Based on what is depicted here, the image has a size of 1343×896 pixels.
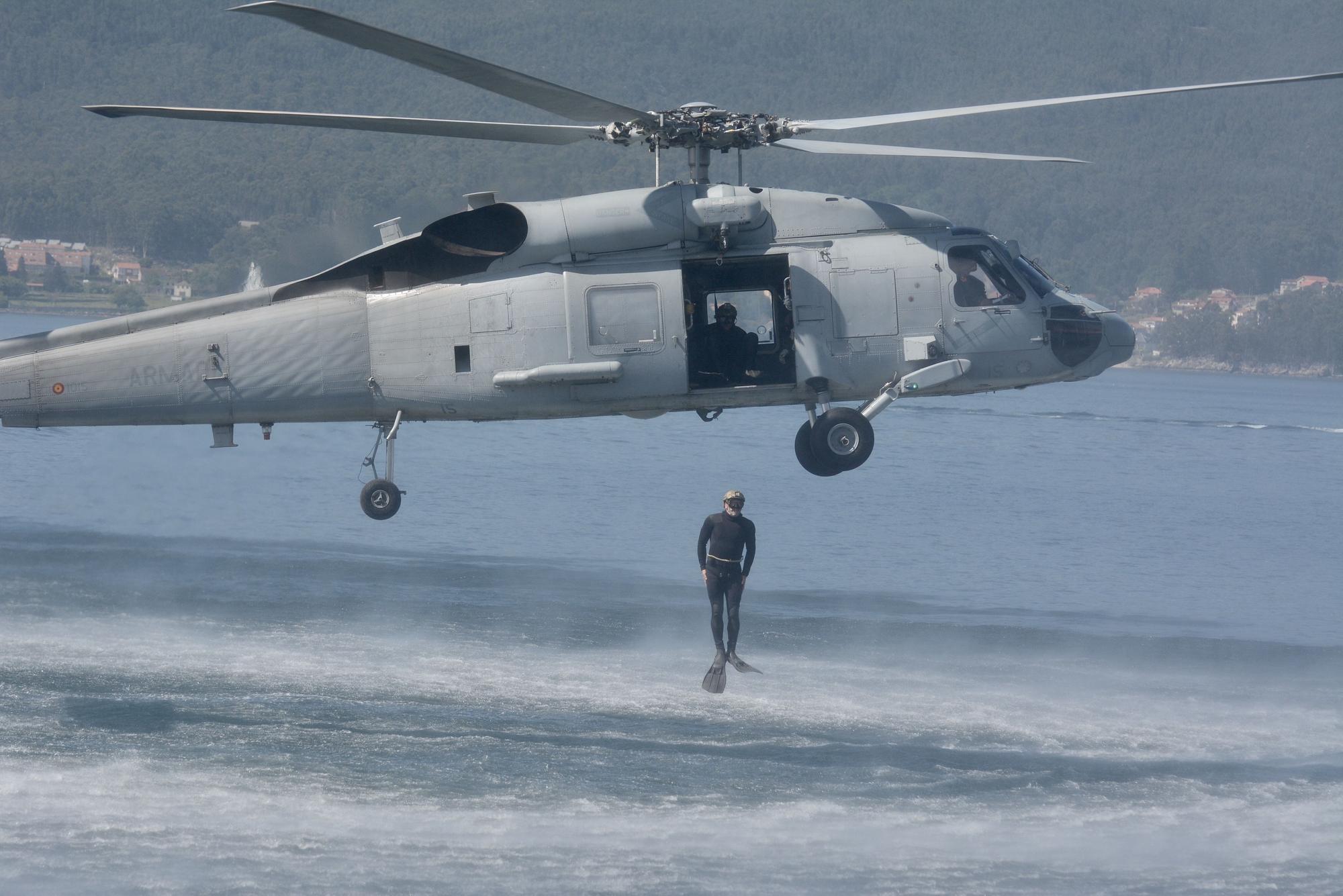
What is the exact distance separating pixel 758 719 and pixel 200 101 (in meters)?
157

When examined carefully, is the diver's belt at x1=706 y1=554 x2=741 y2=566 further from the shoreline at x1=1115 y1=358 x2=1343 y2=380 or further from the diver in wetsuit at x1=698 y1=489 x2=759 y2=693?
the shoreline at x1=1115 y1=358 x2=1343 y2=380

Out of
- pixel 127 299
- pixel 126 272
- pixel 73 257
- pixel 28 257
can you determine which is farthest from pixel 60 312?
pixel 127 299

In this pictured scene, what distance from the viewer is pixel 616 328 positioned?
15.6 m

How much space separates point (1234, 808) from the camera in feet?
58.7

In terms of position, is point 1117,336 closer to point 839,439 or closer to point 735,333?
point 839,439

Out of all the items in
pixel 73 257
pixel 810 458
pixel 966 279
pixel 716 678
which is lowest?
pixel 716 678

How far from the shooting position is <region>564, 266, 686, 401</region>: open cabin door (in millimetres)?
15523

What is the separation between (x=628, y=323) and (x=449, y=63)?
3918 mm

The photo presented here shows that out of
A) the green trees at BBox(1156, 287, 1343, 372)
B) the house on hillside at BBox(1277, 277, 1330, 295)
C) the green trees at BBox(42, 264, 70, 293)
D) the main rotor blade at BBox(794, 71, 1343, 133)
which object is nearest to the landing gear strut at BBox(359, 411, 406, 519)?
the main rotor blade at BBox(794, 71, 1343, 133)

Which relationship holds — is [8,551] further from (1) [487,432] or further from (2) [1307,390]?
(2) [1307,390]

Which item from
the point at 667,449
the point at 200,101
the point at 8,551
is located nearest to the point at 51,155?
the point at 200,101

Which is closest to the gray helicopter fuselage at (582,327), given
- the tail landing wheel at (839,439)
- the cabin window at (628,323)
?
the cabin window at (628,323)

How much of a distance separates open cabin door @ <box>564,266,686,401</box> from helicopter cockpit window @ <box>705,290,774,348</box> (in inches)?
36.0

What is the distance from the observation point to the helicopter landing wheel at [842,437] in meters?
15.9
